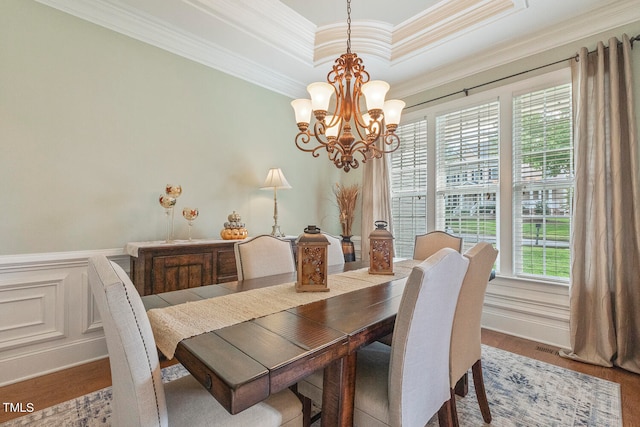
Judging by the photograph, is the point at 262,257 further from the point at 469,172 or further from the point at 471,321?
the point at 469,172

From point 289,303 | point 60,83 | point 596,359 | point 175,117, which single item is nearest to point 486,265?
point 289,303

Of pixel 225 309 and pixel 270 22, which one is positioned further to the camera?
pixel 270 22

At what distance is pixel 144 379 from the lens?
2.65 ft

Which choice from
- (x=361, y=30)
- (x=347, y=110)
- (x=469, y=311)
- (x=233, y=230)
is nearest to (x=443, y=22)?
(x=361, y=30)

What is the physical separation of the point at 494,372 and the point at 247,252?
1.99 metres

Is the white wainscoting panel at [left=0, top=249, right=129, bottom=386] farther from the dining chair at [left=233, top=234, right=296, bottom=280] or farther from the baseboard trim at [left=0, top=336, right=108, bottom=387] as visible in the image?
the dining chair at [left=233, top=234, right=296, bottom=280]

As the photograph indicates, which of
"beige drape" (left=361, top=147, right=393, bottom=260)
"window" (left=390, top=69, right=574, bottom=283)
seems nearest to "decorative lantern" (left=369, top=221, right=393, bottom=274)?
"window" (left=390, top=69, right=574, bottom=283)

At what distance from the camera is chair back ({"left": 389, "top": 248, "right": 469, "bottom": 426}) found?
1.01 m

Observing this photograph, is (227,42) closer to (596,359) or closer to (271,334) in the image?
(271,334)

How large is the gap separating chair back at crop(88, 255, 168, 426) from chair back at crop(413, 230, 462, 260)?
7.23 feet

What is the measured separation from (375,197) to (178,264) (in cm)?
240

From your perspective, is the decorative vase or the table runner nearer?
the table runner

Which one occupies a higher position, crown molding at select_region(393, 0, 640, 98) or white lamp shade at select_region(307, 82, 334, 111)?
crown molding at select_region(393, 0, 640, 98)

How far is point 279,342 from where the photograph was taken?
0.94 metres
